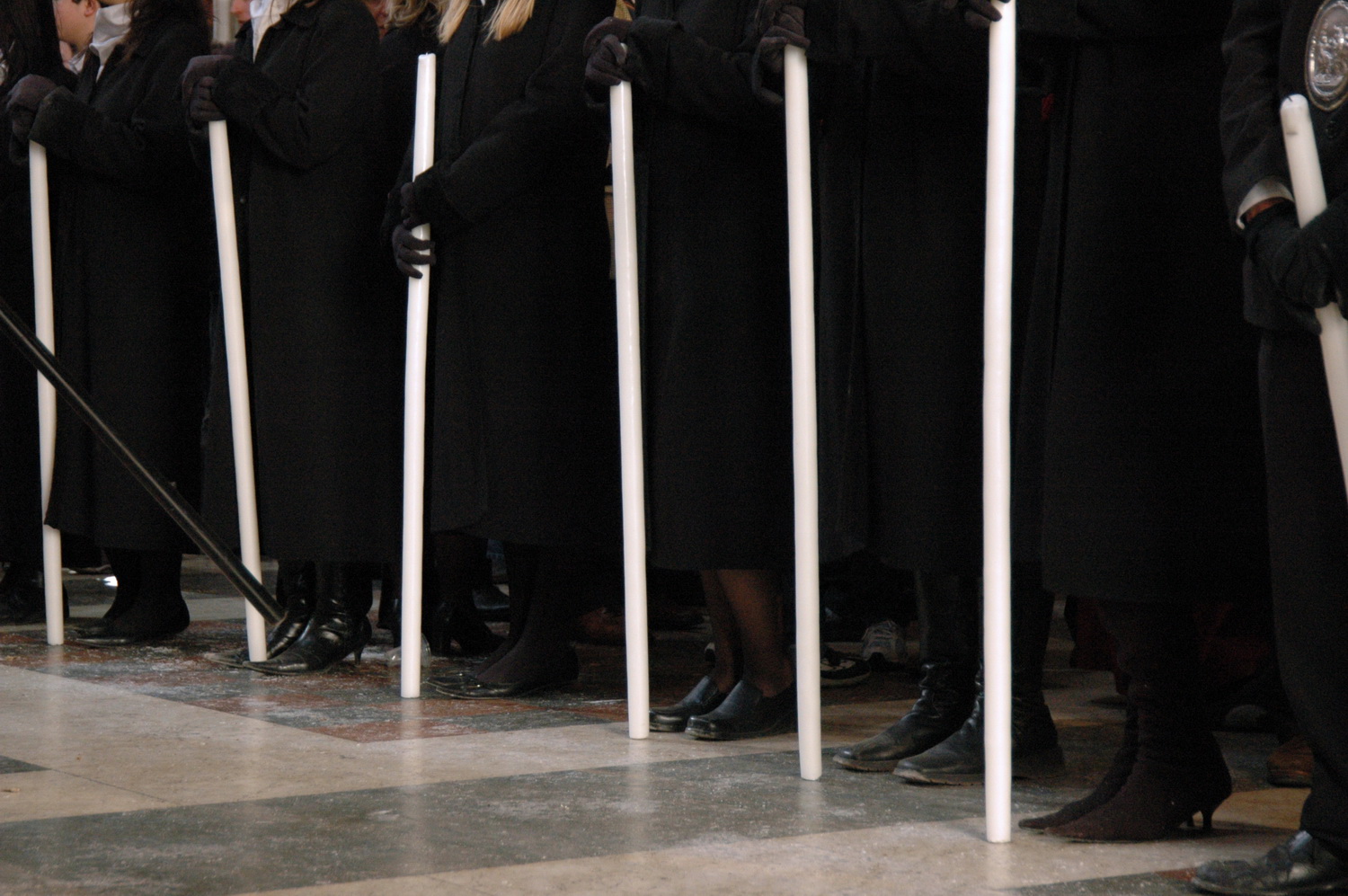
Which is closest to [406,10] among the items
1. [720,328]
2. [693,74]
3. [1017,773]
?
[693,74]

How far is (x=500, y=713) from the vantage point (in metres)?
3.72

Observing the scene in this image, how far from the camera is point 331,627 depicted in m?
4.48

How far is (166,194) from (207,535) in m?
1.20

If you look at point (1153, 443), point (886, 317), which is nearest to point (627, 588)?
point (886, 317)

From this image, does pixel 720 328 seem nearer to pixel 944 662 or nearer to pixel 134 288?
pixel 944 662

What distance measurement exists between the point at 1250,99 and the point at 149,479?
2.90m

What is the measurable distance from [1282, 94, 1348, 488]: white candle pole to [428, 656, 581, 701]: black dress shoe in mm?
2218

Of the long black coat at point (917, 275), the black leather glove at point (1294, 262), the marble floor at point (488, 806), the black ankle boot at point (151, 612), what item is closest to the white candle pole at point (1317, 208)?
the black leather glove at point (1294, 262)

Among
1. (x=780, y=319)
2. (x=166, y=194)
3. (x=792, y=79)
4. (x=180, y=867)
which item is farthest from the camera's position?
(x=166, y=194)

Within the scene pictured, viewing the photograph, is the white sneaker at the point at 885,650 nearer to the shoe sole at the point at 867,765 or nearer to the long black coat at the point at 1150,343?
the shoe sole at the point at 867,765

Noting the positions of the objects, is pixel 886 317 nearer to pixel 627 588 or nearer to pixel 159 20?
pixel 627 588

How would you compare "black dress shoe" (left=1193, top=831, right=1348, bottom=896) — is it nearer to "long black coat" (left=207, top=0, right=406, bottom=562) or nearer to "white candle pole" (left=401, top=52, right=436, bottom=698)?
"white candle pole" (left=401, top=52, right=436, bottom=698)

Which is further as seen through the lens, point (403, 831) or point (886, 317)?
point (886, 317)

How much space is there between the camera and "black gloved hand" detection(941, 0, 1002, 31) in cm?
252
